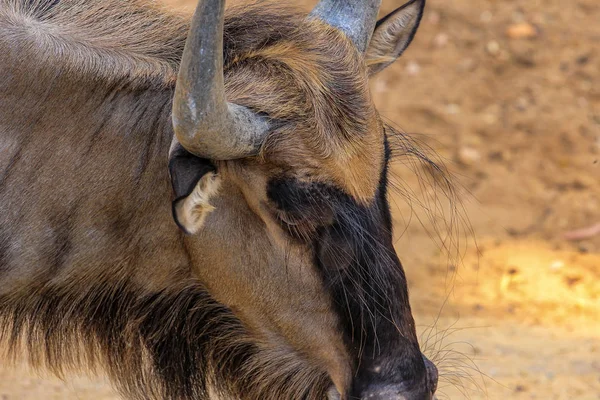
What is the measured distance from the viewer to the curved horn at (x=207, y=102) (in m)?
3.66

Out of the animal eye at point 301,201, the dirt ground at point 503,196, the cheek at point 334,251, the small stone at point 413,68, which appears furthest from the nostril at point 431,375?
the small stone at point 413,68

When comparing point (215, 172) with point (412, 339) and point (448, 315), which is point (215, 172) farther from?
point (448, 315)

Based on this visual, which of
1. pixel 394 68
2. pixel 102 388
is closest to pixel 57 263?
pixel 102 388

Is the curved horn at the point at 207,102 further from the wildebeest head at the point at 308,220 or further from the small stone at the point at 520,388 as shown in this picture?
the small stone at the point at 520,388

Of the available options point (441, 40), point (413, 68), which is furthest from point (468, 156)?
point (441, 40)

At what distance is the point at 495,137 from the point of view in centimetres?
1145

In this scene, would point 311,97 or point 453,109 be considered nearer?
point 311,97

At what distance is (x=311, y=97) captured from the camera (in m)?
4.26

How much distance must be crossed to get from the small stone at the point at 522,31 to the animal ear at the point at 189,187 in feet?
31.1

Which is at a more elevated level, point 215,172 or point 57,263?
point 215,172

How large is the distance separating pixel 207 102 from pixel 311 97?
26.3 inches

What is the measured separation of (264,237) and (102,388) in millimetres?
3480

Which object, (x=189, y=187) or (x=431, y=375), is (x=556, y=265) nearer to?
(x=431, y=375)

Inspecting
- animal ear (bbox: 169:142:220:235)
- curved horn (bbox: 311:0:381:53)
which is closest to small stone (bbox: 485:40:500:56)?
curved horn (bbox: 311:0:381:53)
